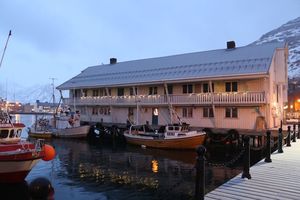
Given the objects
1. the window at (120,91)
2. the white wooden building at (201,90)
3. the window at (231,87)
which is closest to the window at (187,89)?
the white wooden building at (201,90)

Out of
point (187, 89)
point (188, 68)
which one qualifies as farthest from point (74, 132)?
point (188, 68)

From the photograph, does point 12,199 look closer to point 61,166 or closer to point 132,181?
point 132,181

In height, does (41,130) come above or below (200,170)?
below

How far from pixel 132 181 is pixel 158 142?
14158mm

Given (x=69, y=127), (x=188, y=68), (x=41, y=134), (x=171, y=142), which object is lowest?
(x=41, y=134)

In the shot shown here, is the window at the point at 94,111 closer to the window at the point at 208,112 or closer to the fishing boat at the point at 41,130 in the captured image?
the fishing boat at the point at 41,130

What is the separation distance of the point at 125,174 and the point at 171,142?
1164 centimetres

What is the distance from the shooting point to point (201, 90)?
36.2 metres

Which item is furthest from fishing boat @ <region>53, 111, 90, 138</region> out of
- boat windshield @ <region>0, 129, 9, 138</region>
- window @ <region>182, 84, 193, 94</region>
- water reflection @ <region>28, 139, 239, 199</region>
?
boat windshield @ <region>0, 129, 9, 138</region>

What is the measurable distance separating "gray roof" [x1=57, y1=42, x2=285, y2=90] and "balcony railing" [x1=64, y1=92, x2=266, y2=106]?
1934 mm

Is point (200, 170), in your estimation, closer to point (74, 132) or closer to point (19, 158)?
point (19, 158)

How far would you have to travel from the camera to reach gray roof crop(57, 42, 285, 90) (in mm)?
33156

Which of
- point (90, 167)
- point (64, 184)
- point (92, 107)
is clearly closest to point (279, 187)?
point (64, 184)

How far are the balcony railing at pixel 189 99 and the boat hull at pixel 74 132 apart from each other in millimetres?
4522
